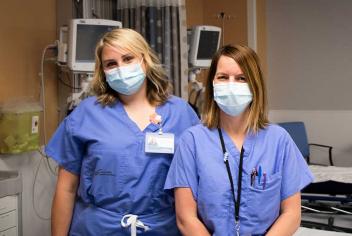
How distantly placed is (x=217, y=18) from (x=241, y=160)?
350 cm

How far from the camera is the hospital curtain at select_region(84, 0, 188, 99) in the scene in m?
2.95

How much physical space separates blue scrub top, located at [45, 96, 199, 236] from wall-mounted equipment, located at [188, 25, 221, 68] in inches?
72.0

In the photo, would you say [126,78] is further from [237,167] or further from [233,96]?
[237,167]

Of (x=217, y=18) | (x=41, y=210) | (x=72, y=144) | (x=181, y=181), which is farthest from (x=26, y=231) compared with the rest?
(x=217, y=18)

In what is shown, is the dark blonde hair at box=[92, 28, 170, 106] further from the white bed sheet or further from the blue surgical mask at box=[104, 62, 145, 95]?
the white bed sheet

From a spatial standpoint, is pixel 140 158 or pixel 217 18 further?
pixel 217 18

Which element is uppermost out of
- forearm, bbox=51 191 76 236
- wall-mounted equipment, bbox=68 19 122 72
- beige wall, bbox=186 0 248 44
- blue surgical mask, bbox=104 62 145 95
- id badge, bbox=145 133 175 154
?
beige wall, bbox=186 0 248 44

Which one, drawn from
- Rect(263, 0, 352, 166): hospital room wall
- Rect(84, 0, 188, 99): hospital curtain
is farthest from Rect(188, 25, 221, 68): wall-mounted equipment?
Rect(263, 0, 352, 166): hospital room wall

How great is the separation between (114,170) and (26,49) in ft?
5.45

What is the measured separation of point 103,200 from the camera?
4.61 ft

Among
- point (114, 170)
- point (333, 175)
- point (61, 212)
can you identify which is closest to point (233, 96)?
point (114, 170)

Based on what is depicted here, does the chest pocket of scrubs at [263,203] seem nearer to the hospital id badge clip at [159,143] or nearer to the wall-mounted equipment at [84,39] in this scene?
the hospital id badge clip at [159,143]

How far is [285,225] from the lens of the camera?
1286 millimetres

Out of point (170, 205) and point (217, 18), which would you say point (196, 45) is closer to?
point (217, 18)
